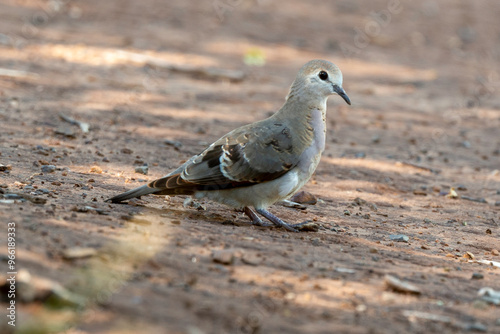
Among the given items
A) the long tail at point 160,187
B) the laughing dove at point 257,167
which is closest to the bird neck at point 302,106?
the laughing dove at point 257,167

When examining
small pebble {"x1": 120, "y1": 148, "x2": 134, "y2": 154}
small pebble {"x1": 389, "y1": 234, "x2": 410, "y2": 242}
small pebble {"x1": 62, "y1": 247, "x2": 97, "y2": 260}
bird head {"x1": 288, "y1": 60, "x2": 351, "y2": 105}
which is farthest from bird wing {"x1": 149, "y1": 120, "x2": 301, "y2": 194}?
small pebble {"x1": 120, "y1": 148, "x2": 134, "y2": 154}

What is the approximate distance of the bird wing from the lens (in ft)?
16.1

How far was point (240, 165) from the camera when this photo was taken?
4922mm

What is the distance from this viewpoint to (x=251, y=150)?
4.96m

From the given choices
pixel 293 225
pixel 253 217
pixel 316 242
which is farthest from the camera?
pixel 253 217

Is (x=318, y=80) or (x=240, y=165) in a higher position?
(x=318, y=80)

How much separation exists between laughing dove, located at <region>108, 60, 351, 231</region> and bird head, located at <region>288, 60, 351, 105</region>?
0.42 feet

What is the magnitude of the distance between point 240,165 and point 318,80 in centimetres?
95

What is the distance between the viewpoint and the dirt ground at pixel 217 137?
341 centimetres

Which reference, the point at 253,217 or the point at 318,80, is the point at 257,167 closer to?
the point at 253,217

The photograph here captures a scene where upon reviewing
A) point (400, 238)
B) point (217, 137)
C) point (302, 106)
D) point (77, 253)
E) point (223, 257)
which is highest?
point (302, 106)

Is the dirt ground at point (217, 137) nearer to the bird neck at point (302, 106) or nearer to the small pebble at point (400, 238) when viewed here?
the small pebble at point (400, 238)

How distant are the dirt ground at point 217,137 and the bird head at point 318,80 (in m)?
1.04

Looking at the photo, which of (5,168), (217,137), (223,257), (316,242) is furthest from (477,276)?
(217,137)
